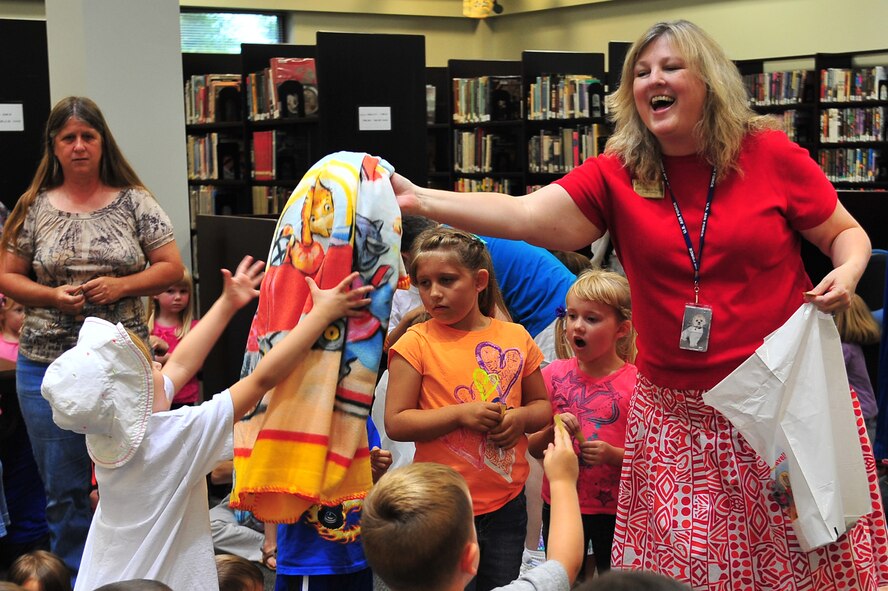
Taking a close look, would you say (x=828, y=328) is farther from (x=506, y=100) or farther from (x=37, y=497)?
(x=506, y=100)

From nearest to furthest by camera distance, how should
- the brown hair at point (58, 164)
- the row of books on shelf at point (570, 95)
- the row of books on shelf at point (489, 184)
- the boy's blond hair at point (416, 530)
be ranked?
the boy's blond hair at point (416, 530) → the brown hair at point (58, 164) → the row of books on shelf at point (570, 95) → the row of books on shelf at point (489, 184)

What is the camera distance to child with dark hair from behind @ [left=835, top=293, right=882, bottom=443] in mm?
4207

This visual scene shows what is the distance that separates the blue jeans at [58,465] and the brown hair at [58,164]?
1.53ft

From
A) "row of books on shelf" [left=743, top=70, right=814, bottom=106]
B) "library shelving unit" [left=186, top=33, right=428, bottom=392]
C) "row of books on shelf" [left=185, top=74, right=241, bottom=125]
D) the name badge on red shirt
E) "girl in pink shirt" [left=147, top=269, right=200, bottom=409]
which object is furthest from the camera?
"row of books on shelf" [left=743, top=70, right=814, bottom=106]

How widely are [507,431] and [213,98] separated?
643cm

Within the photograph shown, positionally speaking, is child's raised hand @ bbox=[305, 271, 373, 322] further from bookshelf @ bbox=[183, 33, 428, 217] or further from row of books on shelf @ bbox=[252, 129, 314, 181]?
row of books on shelf @ bbox=[252, 129, 314, 181]

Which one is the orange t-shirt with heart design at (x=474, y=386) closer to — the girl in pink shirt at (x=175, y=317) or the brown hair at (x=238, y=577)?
the brown hair at (x=238, y=577)

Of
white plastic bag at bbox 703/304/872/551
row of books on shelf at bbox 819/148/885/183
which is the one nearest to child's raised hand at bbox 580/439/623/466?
white plastic bag at bbox 703/304/872/551

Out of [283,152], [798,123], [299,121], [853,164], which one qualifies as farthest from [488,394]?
→ [798,123]

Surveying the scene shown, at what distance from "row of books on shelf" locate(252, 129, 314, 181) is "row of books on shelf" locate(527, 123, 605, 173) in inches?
106

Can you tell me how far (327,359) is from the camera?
199 centimetres

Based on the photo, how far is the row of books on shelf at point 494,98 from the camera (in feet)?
31.3

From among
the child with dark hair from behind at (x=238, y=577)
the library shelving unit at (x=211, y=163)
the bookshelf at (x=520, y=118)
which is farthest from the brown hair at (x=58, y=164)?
the bookshelf at (x=520, y=118)

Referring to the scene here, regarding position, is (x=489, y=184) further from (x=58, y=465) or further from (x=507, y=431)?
(x=507, y=431)
